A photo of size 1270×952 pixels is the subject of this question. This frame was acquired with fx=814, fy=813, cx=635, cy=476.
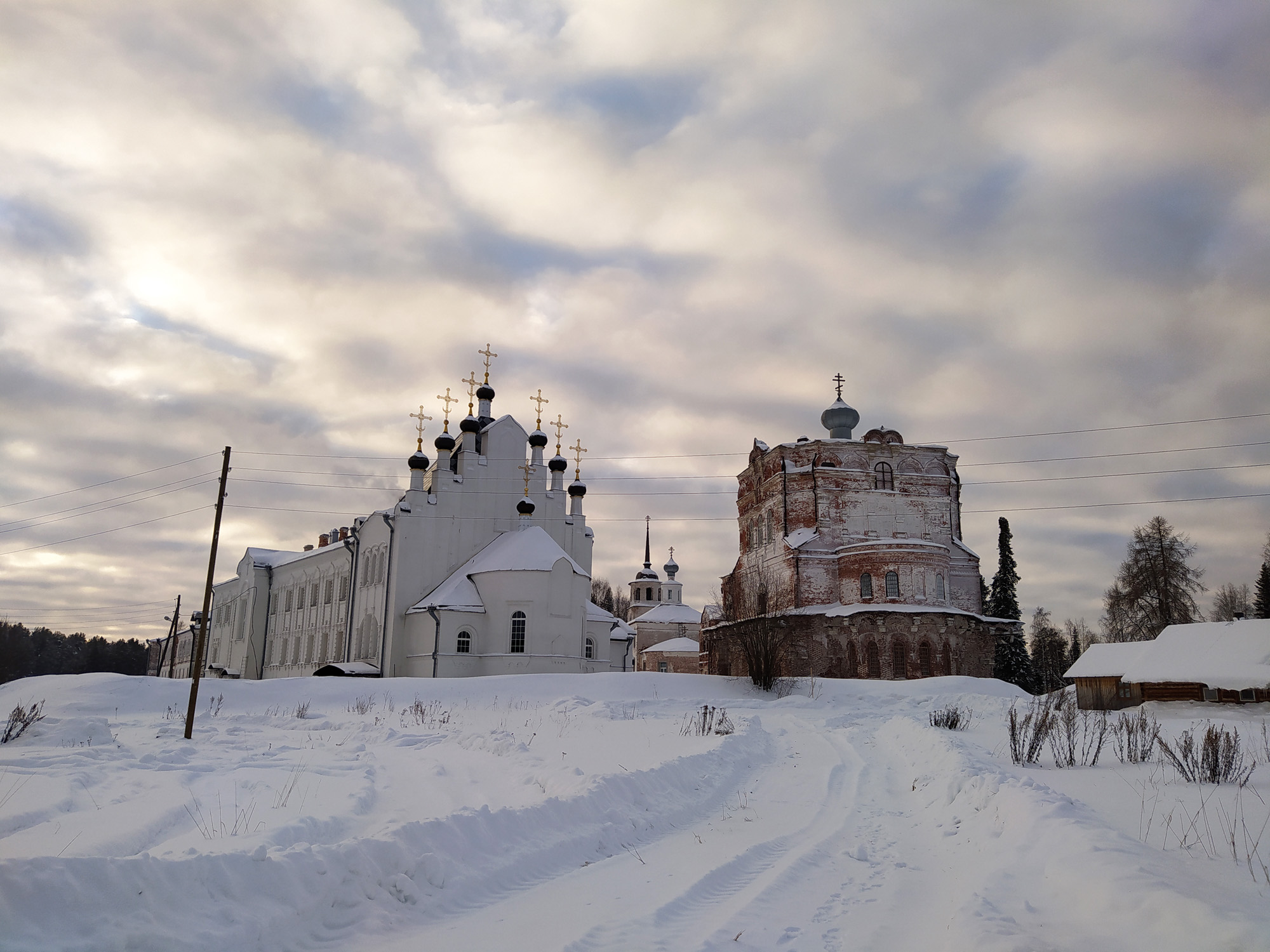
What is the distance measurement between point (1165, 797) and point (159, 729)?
16.5 m

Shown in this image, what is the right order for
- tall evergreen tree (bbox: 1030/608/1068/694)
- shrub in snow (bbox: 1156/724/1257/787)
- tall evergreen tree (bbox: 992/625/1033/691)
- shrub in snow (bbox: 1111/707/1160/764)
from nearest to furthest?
shrub in snow (bbox: 1156/724/1257/787) < shrub in snow (bbox: 1111/707/1160/764) < tall evergreen tree (bbox: 992/625/1033/691) < tall evergreen tree (bbox: 1030/608/1068/694)

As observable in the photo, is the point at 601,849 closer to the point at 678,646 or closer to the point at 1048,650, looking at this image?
the point at 678,646

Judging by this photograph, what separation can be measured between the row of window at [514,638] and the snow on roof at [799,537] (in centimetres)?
1489

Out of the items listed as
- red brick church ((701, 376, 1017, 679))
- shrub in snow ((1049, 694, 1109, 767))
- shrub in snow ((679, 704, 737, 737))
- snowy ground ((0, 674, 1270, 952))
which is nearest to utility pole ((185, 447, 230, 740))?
snowy ground ((0, 674, 1270, 952))

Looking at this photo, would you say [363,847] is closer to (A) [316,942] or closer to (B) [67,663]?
(A) [316,942]

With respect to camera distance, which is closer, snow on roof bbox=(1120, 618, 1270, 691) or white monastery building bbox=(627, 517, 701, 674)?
snow on roof bbox=(1120, 618, 1270, 691)

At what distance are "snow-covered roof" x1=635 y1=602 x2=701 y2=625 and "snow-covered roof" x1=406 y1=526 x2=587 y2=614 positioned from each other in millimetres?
33913

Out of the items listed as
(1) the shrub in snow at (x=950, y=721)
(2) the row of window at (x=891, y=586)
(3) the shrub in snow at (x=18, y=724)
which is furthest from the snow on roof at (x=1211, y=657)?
(3) the shrub in snow at (x=18, y=724)

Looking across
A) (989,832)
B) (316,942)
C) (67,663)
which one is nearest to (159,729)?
(316,942)

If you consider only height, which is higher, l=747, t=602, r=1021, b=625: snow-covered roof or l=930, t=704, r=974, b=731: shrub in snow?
l=747, t=602, r=1021, b=625: snow-covered roof

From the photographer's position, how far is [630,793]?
8.85 metres

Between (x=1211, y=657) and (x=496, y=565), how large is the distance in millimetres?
24738

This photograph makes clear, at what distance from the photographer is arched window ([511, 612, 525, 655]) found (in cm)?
3319

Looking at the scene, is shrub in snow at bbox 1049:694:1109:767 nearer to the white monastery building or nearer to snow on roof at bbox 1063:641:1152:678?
snow on roof at bbox 1063:641:1152:678
